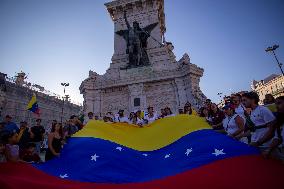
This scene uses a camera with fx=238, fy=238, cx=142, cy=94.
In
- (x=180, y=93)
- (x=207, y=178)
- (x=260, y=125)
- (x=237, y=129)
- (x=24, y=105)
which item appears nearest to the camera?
(x=207, y=178)

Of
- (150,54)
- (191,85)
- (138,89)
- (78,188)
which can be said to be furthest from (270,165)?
(150,54)

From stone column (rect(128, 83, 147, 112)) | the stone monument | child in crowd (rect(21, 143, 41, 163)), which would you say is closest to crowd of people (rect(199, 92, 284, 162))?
child in crowd (rect(21, 143, 41, 163))

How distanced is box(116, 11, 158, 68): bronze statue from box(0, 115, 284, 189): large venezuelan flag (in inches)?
510

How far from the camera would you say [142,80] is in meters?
18.4

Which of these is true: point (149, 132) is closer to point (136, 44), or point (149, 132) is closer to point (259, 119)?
point (259, 119)

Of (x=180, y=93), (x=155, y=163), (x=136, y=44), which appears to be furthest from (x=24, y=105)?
(x=155, y=163)

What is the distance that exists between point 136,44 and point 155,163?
15.9m

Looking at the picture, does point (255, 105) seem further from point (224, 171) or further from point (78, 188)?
point (78, 188)

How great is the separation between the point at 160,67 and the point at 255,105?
14891 millimetres

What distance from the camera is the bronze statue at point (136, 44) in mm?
20188

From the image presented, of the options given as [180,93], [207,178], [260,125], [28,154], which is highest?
[180,93]

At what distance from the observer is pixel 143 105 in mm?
18047

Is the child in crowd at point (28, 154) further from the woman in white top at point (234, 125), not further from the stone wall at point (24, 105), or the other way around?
the stone wall at point (24, 105)

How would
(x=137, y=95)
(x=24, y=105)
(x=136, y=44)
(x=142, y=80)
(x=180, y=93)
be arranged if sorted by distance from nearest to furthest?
1. (x=180, y=93)
2. (x=137, y=95)
3. (x=142, y=80)
4. (x=136, y=44)
5. (x=24, y=105)
